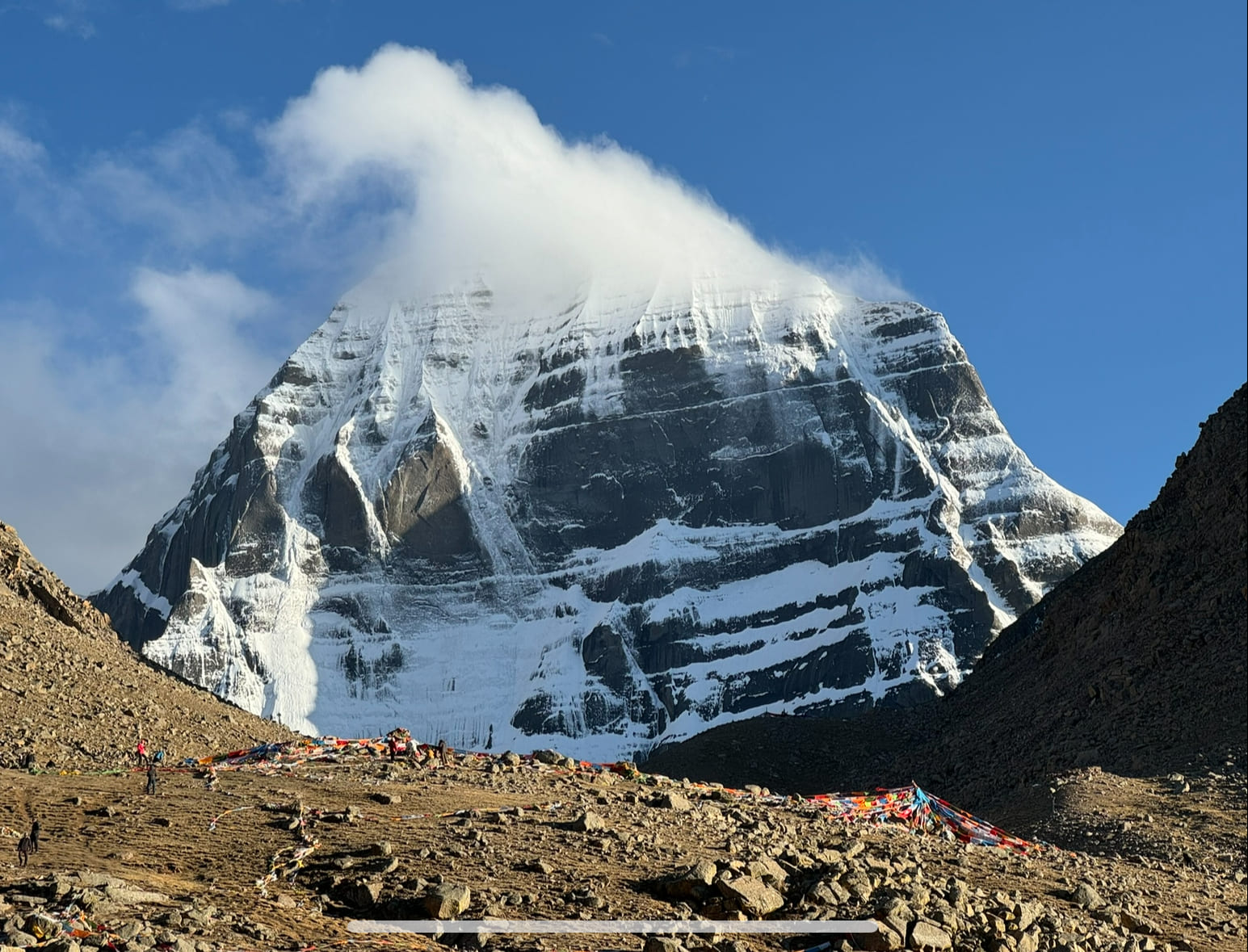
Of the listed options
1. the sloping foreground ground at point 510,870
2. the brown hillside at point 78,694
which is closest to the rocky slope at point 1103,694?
the sloping foreground ground at point 510,870

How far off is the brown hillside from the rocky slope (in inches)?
1300

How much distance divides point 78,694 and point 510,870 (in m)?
37.3

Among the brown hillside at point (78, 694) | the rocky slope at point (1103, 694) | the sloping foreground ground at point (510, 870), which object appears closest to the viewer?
the sloping foreground ground at point (510, 870)

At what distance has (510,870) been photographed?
30.9 metres

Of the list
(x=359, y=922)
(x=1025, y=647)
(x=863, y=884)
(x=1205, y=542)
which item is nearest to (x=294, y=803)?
(x=359, y=922)

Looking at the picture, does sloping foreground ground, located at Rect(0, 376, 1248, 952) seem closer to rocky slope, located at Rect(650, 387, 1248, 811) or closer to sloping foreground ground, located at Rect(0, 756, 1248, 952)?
sloping foreground ground, located at Rect(0, 756, 1248, 952)

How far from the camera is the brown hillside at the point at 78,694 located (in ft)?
189

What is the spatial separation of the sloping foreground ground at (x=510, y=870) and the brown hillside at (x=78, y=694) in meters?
13.5

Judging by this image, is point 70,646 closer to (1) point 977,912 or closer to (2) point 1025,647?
(1) point 977,912

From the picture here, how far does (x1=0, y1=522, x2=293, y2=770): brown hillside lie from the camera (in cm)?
5766

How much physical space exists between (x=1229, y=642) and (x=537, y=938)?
6032 cm

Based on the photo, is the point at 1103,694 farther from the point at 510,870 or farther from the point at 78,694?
the point at 510,870

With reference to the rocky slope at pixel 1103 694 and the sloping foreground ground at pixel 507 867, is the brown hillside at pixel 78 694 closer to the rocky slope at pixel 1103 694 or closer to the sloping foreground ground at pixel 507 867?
the sloping foreground ground at pixel 507 867

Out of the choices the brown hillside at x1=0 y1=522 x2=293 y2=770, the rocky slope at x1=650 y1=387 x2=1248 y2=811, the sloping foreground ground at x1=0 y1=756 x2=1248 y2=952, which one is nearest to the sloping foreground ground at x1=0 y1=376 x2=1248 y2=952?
the sloping foreground ground at x1=0 y1=756 x2=1248 y2=952
